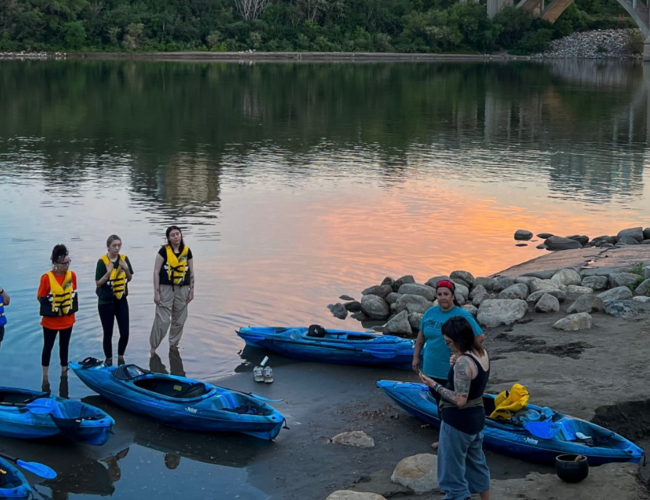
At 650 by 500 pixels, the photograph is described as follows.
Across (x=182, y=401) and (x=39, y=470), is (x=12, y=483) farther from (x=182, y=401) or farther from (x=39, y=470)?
(x=182, y=401)

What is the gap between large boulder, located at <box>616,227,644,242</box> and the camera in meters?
20.8

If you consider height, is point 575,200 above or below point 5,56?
below

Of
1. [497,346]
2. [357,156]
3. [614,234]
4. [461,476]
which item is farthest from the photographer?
[357,156]

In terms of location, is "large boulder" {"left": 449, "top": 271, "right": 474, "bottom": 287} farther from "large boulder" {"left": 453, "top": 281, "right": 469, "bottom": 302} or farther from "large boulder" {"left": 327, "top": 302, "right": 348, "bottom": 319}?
"large boulder" {"left": 327, "top": 302, "right": 348, "bottom": 319}

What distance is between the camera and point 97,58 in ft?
289

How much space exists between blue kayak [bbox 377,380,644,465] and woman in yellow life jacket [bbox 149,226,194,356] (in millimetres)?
4682

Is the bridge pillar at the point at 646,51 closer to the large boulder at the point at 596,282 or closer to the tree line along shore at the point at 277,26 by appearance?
the tree line along shore at the point at 277,26

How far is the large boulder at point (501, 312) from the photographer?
1481cm

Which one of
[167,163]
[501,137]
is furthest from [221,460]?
[501,137]

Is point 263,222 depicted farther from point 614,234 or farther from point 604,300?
point 604,300

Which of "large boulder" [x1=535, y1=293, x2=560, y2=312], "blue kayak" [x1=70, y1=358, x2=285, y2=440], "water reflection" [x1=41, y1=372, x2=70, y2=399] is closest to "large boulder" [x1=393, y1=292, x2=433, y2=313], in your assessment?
"large boulder" [x1=535, y1=293, x2=560, y2=312]

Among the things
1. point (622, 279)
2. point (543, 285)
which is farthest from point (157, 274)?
point (622, 279)

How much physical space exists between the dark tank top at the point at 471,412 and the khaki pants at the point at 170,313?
6.18 m

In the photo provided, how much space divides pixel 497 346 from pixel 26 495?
7.35m
